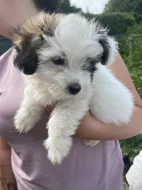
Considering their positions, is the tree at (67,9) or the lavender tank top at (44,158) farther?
the tree at (67,9)

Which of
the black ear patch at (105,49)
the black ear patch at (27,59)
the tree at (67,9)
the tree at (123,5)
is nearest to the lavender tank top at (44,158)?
the black ear patch at (27,59)

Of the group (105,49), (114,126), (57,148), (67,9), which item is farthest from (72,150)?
A: (67,9)

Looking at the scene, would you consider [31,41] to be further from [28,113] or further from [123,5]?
[123,5]

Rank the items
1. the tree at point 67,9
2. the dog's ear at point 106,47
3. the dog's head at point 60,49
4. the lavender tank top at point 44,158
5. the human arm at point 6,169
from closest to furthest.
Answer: the dog's head at point 60,49 < the dog's ear at point 106,47 < the lavender tank top at point 44,158 < the human arm at point 6,169 < the tree at point 67,9

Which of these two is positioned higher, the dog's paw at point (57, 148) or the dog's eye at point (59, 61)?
the dog's eye at point (59, 61)

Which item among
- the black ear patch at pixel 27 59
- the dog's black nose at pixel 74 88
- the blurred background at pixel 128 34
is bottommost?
the blurred background at pixel 128 34

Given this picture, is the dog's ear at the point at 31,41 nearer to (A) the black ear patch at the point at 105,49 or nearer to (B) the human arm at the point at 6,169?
(A) the black ear patch at the point at 105,49

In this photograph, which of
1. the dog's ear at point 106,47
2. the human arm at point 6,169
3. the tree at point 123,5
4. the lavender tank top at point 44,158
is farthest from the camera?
the tree at point 123,5

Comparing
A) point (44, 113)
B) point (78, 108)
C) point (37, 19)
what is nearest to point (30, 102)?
point (44, 113)
